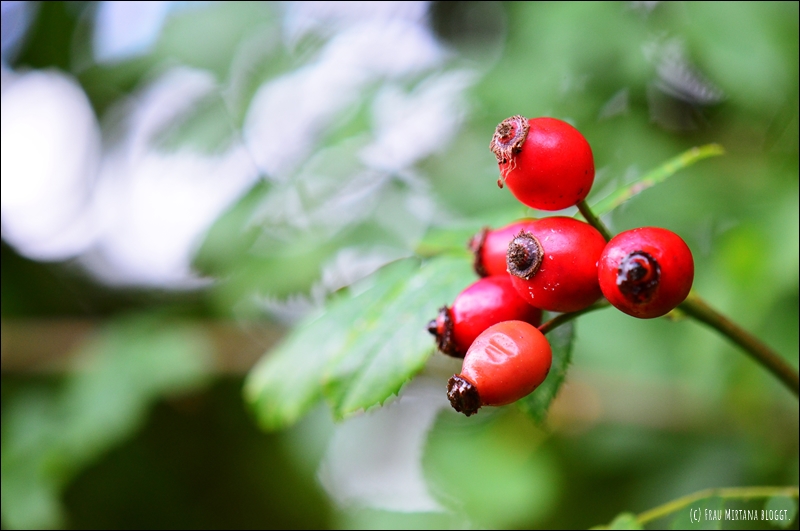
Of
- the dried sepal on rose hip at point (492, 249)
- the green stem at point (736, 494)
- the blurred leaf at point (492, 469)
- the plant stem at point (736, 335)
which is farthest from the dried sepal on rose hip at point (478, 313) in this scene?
the blurred leaf at point (492, 469)

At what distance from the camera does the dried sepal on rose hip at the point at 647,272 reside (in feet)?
2.77

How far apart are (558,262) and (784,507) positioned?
87 centimetres

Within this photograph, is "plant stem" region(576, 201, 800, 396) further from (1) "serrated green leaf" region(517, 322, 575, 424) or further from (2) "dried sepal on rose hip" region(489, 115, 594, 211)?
(2) "dried sepal on rose hip" region(489, 115, 594, 211)

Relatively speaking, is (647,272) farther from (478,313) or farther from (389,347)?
(389,347)

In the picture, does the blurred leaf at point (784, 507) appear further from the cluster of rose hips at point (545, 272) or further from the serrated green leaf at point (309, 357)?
the serrated green leaf at point (309, 357)

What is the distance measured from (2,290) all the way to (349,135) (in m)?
3.00

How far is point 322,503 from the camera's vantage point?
153 inches

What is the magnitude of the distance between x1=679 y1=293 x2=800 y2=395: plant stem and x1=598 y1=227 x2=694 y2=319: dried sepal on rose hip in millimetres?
360

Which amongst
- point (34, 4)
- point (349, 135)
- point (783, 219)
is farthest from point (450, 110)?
point (34, 4)

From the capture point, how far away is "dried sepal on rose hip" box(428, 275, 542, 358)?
1.04 meters

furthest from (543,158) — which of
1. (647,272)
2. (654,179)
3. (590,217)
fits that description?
(654,179)

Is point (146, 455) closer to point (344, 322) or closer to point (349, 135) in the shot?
point (349, 135)

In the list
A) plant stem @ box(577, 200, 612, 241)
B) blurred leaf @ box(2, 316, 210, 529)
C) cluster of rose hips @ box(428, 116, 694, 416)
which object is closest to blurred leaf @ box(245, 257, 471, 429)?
cluster of rose hips @ box(428, 116, 694, 416)

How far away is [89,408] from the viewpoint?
317cm
